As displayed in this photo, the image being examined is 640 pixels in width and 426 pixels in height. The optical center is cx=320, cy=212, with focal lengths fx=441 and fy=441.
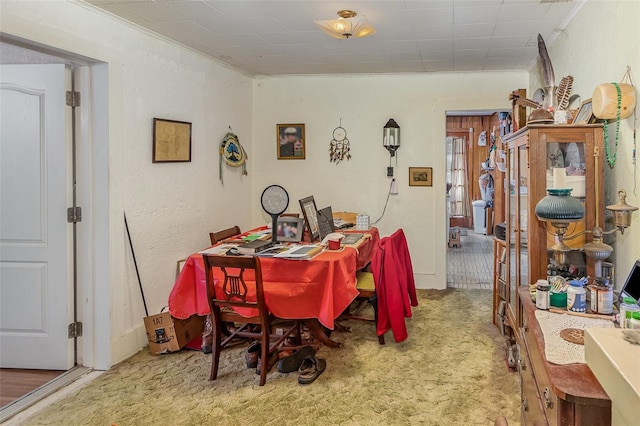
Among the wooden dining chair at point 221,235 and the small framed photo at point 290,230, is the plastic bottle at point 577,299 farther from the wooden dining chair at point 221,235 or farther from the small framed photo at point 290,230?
the wooden dining chair at point 221,235

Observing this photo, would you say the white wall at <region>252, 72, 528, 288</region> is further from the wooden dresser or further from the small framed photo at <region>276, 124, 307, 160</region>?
the wooden dresser

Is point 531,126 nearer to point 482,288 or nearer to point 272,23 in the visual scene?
point 272,23

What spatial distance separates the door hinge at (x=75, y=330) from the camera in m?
3.01

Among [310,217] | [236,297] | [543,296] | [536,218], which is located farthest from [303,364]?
[536,218]

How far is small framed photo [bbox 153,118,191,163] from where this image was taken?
348 cm

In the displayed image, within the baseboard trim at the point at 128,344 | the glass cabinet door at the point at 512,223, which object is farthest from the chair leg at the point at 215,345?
the glass cabinet door at the point at 512,223

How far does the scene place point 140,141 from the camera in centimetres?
334

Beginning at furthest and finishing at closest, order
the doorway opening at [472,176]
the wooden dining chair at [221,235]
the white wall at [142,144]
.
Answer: the doorway opening at [472,176]
the wooden dining chair at [221,235]
the white wall at [142,144]

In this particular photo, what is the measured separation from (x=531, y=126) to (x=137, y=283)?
2880 millimetres

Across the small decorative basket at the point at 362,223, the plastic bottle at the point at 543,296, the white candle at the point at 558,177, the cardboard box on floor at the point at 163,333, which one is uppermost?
the white candle at the point at 558,177

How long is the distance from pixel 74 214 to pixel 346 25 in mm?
2207

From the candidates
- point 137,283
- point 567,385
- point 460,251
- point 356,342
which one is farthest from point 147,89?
point 460,251

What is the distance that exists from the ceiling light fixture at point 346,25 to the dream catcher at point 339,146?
6.57ft

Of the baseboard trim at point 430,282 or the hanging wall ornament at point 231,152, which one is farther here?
the baseboard trim at point 430,282
